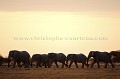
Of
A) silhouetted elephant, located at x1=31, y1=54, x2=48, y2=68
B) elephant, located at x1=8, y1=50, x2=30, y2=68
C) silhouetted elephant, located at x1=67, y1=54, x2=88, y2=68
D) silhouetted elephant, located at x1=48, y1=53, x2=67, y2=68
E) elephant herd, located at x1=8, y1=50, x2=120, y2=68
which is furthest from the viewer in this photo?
silhouetted elephant, located at x1=48, y1=53, x2=67, y2=68

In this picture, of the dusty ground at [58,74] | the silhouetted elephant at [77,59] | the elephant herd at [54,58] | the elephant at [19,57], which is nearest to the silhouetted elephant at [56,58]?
the elephant herd at [54,58]

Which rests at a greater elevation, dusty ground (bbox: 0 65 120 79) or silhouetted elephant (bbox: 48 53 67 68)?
silhouetted elephant (bbox: 48 53 67 68)

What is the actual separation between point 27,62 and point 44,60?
2.36m

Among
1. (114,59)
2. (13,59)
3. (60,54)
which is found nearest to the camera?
(13,59)

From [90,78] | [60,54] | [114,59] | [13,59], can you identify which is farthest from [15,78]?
[114,59]

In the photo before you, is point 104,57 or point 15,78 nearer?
point 15,78

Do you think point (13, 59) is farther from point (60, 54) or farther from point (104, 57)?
point (104, 57)

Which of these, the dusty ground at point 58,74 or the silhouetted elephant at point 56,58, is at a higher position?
the silhouetted elephant at point 56,58

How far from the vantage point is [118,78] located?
21875mm

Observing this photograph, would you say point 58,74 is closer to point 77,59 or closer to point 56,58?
point 77,59

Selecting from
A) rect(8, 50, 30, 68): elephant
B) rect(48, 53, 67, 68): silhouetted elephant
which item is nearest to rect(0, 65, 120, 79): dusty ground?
rect(8, 50, 30, 68): elephant

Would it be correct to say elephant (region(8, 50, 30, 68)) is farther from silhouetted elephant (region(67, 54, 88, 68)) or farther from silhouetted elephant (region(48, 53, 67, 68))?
silhouetted elephant (region(67, 54, 88, 68))

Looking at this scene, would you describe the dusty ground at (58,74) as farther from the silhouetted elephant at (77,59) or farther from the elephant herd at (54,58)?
the silhouetted elephant at (77,59)

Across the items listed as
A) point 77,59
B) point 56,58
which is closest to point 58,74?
point 77,59
